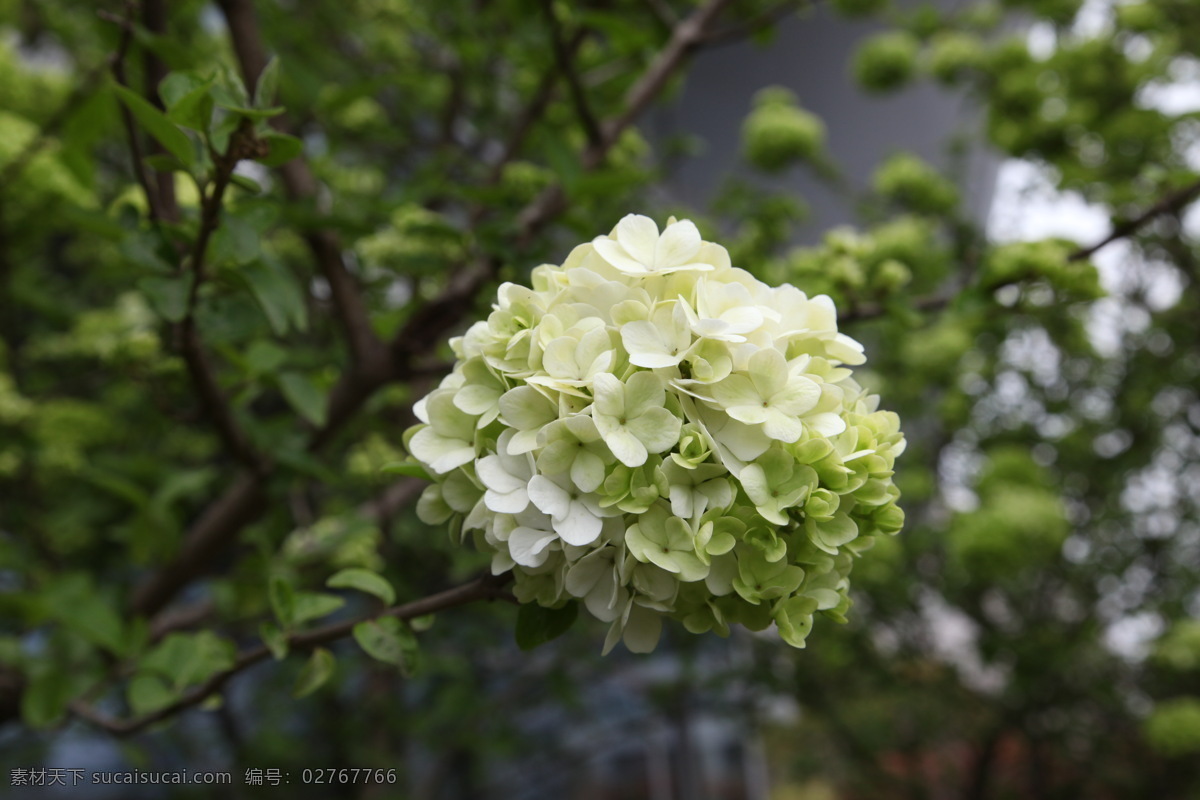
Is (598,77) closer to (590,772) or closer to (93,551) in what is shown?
(93,551)

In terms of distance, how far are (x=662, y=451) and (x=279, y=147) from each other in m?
0.39

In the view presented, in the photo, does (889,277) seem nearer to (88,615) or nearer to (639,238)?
(639,238)

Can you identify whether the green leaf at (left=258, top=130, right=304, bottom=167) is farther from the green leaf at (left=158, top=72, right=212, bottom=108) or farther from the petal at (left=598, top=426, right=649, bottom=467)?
the petal at (left=598, top=426, right=649, bottom=467)

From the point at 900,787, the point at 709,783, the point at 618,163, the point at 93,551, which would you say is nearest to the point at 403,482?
the point at 618,163

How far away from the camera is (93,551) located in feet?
5.74

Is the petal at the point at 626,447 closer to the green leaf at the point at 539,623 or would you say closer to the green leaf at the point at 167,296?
the green leaf at the point at 539,623

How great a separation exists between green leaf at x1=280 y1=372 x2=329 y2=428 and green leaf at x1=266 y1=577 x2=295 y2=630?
33 centimetres

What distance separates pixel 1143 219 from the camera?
2.85 feet

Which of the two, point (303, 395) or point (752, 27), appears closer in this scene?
point (303, 395)

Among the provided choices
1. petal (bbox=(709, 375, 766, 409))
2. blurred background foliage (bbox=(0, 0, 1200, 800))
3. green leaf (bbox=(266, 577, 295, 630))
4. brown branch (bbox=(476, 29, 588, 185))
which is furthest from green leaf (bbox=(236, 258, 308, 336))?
brown branch (bbox=(476, 29, 588, 185))

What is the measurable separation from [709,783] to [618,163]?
10.5ft

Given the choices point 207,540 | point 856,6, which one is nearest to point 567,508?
point 207,540

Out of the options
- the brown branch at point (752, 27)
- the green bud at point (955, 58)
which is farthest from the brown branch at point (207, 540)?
the green bud at point (955, 58)

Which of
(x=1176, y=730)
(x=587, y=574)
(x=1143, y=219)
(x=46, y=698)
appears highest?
(x=1143, y=219)
